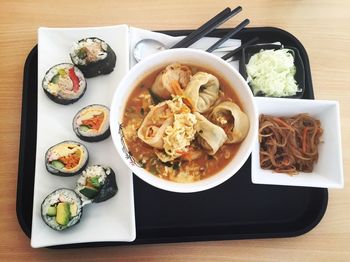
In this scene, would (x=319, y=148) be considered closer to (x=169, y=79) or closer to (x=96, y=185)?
(x=169, y=79)

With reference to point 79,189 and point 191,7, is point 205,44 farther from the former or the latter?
point 79,189

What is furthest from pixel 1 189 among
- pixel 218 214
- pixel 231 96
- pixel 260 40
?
pixel 260 40

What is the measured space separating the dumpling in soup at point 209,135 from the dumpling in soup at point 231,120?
4 cm

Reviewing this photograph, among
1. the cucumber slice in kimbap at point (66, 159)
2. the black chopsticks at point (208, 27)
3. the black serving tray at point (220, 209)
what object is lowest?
the black serving tray at point (220, 209)

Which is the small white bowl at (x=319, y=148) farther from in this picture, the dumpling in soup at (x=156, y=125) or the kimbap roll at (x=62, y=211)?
the kimbap roll at (x=62, y=211)

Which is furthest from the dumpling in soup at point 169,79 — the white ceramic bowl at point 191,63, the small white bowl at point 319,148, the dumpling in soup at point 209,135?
the small white bowl at point 319,148

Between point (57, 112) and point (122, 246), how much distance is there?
24.6 inches

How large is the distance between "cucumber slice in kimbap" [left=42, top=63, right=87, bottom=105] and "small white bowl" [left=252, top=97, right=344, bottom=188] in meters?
0.74

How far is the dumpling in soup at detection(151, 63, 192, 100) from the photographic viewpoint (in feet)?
5.17

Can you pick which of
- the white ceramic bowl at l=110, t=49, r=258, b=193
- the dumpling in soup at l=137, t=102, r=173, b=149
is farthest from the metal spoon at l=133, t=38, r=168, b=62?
the dumpling in soup at l=137, t=102, r=173, b=149

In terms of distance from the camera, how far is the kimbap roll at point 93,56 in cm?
170

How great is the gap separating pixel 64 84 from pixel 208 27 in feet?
2.19

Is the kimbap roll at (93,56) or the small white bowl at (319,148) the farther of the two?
the kimbap roll at (93,56)

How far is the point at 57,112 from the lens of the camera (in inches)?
67.7
